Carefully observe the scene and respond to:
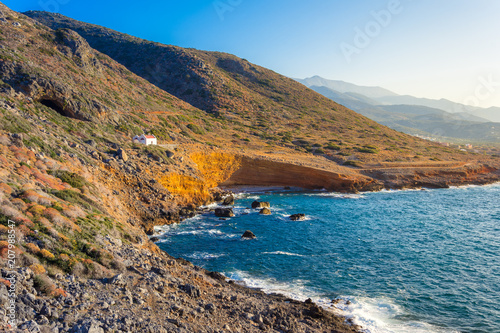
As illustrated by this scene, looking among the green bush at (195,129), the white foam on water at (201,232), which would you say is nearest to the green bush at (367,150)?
the green bush at (195,129)

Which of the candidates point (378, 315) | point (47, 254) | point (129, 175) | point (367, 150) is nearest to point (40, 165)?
point (47, 254)

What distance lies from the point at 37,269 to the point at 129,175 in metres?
22.9

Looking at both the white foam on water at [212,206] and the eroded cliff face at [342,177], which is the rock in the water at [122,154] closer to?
the white foam on water at [212,206]

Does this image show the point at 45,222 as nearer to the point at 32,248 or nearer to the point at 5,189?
the point at 32,248

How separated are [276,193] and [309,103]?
71252 mm

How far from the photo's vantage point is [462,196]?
168ft

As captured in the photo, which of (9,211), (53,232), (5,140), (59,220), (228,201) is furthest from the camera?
(228,201)

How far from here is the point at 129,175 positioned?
3353 cm

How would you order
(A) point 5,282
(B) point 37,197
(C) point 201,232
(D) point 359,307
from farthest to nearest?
(C) point 201,232 < (D) point 359,307 < (B) point 37,197 < (A) point 5,282

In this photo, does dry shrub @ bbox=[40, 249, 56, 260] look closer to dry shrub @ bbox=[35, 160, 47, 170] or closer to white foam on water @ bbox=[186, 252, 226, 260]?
dry shrub @ bbox=[35, 160, 47, 170]

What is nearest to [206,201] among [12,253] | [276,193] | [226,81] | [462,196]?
[276,193]

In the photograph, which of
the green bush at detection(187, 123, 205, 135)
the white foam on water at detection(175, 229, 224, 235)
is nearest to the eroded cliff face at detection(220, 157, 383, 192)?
the green bush at detection(187, 123, 205, 135)

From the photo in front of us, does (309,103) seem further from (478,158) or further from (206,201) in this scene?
(206,201)

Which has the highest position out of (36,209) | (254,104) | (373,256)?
(254,104)
